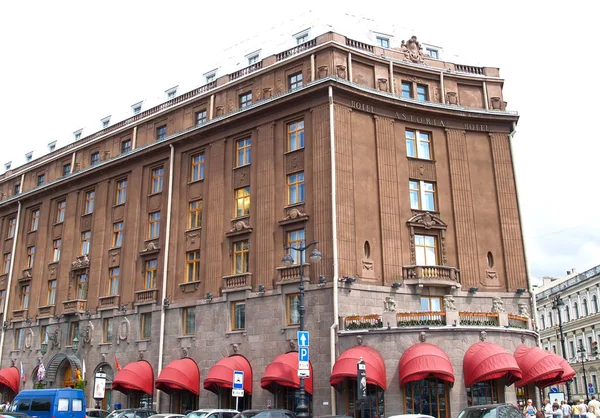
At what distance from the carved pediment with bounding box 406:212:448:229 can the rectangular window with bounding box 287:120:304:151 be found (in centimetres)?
812

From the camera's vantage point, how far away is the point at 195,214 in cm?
4144

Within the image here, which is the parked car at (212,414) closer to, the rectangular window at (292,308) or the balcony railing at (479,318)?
the rectangular window at (292,308)

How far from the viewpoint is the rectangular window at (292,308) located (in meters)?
34.4

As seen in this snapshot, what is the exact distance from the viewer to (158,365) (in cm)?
3906

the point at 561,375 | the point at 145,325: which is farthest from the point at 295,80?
the point at 561,375

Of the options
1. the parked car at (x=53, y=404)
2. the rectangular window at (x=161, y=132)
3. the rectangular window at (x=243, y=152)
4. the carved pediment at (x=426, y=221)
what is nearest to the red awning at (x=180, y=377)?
the parked car at (x=53, y=404)

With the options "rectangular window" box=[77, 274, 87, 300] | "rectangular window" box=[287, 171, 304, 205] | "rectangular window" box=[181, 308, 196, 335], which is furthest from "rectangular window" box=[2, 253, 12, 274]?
"rectangular window" box=[287, 171, 304, 205]

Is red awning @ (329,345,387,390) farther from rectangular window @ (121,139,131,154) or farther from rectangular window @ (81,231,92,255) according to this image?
rectangular window @ (121,139,131,154)

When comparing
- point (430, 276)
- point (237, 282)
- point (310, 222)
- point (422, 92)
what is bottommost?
point (430, 276)

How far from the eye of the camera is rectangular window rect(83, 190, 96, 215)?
49.2 meters

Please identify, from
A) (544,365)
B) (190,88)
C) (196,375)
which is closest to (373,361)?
Answer: (544,365)

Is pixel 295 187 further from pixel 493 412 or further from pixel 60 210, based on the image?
pixel 60 210

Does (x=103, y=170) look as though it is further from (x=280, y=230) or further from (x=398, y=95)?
(x=398, y=95)

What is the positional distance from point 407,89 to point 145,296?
22.4 meters
